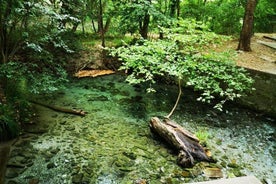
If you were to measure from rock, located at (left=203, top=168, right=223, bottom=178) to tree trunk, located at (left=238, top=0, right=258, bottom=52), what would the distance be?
6145 mm

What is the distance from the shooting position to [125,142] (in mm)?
6539

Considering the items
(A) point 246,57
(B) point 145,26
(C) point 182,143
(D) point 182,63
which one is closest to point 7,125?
(C) point 182,143

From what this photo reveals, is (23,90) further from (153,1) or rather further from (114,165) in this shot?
(153,1)

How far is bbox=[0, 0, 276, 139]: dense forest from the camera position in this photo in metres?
6.53

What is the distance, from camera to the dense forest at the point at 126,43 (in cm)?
653

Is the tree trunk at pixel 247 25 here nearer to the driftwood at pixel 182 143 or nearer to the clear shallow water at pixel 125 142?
the clear shallow water at pixel 125 142

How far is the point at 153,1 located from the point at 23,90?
266 inches

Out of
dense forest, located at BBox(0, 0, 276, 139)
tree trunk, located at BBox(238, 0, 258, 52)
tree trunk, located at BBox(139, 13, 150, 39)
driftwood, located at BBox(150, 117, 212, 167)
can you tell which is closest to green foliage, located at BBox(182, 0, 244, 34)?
dense forest, located at BBox(0, 0, 276, 139)

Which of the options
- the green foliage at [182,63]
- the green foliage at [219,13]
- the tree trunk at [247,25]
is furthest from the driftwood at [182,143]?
the green foliage at [219,13]

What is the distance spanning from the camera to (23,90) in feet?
25.7

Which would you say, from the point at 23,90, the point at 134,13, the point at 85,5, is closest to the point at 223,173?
the point at 23,90

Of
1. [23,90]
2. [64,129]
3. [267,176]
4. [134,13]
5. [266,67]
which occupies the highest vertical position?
[134,13]

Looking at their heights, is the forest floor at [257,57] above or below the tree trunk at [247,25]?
below

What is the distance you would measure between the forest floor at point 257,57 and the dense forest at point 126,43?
50cm
